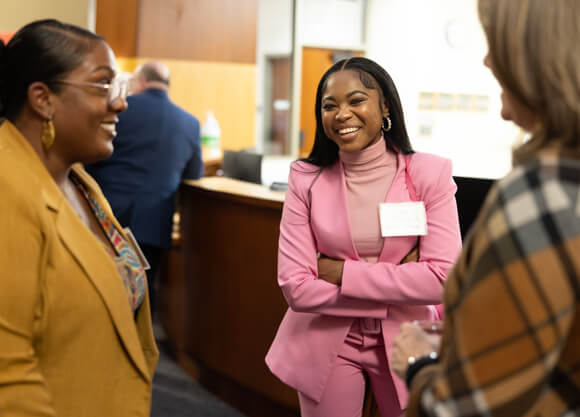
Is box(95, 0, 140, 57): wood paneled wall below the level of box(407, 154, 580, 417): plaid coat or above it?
above

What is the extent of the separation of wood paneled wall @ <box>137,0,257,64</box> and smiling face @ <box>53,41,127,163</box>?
449 centimetres

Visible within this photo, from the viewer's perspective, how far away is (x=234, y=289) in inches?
123

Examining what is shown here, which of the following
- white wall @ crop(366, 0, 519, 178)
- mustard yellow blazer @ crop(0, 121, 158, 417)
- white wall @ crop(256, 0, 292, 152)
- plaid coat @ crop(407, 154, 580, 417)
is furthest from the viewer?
white wall @ crop(366, 0, 519, 178)

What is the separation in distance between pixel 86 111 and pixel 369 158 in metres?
0.81

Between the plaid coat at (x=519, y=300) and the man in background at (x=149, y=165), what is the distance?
9.59 feet

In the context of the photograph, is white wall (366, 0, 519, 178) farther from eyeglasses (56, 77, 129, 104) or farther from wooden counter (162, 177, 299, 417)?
eyeglasses (56, 77, 129, 104)

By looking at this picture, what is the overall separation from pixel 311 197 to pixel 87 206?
24.6 inches

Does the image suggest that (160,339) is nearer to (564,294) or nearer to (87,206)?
(87,206)

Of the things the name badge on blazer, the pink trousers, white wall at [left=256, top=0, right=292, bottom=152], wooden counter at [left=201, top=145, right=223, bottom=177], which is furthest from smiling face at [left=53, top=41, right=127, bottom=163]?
white wall at [left=256, top=0, right=292, bottom=152]

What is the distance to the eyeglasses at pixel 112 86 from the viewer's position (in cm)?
129

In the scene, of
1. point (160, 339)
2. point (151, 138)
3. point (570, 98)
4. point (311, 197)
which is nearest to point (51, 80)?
point (311, 197)

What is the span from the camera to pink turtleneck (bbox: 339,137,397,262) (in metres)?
1.72

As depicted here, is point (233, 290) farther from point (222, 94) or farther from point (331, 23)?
point (331, 23)

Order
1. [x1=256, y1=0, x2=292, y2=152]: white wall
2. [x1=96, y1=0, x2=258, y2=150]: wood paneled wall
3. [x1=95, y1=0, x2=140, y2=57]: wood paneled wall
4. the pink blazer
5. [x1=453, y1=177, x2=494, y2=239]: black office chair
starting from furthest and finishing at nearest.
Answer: [x1=256, y1=0, x2=292, y2=152]: white wall
[x1=96, y1=0, x2=258, y2=150]: wood paneled wall
[x1=95, y1=0, x2=140, y2=57]: wood paneled wall
[x1=453, y1=177, x2=494, y2=239]: black office chair
the pink blazer
